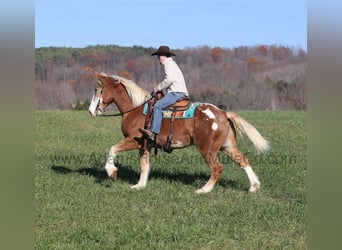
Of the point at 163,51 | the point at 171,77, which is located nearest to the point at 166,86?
the point at 171,77

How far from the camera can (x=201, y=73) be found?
123ft

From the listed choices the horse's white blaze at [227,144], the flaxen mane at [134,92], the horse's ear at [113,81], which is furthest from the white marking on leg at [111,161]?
the horse's white blaze at [227,144]

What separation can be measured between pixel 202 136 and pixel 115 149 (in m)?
1.67

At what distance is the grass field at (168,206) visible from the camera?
5109 mm

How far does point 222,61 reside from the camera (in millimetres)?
40375

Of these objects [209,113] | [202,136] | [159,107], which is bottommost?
[202,136]

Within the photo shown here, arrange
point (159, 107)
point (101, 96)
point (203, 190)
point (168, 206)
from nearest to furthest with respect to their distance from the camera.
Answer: point (168, 206) → point (203, 190) → point (159, 107) → point (101, 96)

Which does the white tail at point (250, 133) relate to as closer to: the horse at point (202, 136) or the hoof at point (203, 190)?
the horse at point (202, 136)

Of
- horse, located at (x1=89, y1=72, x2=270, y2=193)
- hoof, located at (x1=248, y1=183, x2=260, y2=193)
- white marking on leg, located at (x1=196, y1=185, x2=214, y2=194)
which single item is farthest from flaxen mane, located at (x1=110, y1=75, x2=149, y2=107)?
hoof, located at (x1=248, y1=183, x2=260, y2=193)

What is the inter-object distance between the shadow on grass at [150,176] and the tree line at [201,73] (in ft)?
52.6

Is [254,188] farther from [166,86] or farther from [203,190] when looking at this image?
[166,86]
